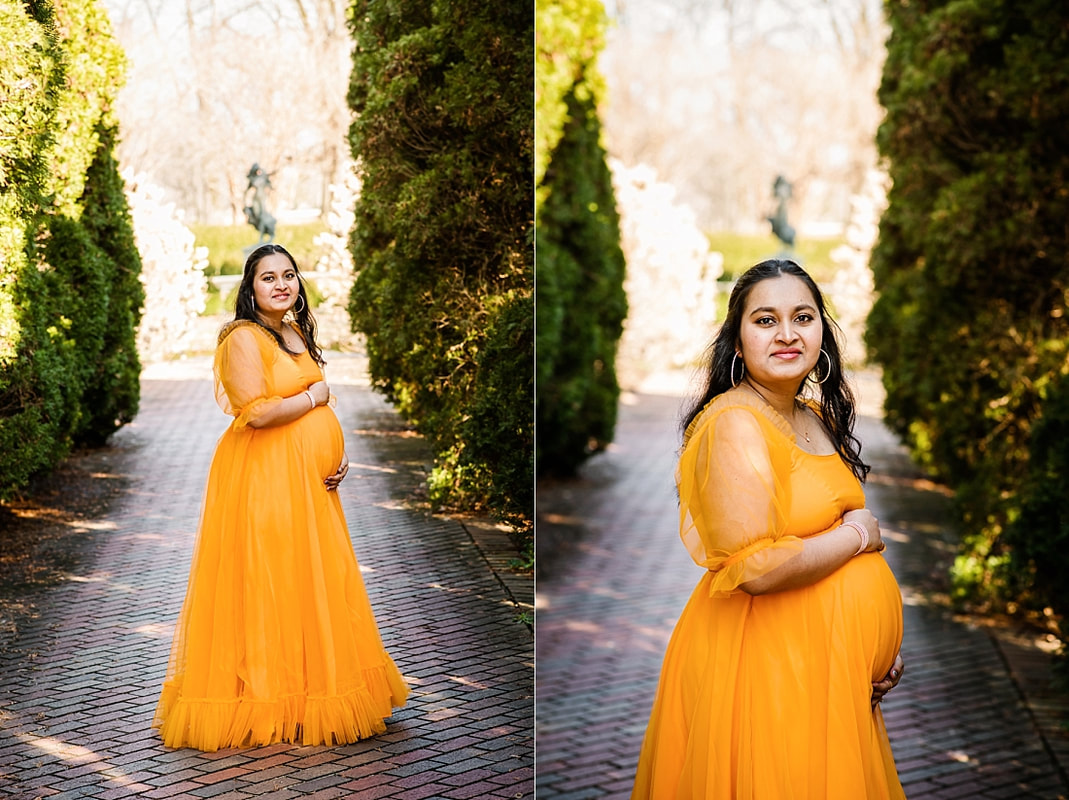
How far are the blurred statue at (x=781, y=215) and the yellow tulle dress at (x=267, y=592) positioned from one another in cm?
683

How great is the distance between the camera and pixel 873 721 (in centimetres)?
237

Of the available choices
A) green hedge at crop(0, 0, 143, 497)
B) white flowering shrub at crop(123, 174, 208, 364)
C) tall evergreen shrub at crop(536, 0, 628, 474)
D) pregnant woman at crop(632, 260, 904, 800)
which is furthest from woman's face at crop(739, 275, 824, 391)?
tall evergreen shrub at crop(536, 0, 628, 474)

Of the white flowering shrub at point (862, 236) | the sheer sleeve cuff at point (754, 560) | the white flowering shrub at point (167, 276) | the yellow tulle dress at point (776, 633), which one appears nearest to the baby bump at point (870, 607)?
the yellow tulle dress at point (776, 633)

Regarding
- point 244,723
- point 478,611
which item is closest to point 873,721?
point 478,611

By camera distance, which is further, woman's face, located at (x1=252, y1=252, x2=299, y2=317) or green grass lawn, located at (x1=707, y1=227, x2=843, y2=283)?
green grass lawn, located at (x1=707, y1=227, x2=843, y2=283)

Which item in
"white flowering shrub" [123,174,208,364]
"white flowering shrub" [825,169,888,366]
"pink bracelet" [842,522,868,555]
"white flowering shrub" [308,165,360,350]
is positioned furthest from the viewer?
"white flowering shrub" [825,169,888,366]

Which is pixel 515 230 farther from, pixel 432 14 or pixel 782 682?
pixel 782 682

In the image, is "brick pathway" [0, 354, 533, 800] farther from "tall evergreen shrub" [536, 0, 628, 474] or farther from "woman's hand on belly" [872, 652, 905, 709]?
"tall evergreen shrub" [536, 0, 628, 474]

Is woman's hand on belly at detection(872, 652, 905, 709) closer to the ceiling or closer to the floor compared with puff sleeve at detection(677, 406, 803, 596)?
closer to the floor

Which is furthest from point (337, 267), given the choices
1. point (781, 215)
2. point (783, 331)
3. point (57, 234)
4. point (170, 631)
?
point (781, 215)

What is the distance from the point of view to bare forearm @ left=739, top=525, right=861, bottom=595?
7.25ft

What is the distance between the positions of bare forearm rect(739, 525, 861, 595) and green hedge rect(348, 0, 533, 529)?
1384 millimetres

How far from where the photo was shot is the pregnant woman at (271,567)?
290cm

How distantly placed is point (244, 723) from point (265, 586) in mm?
350
